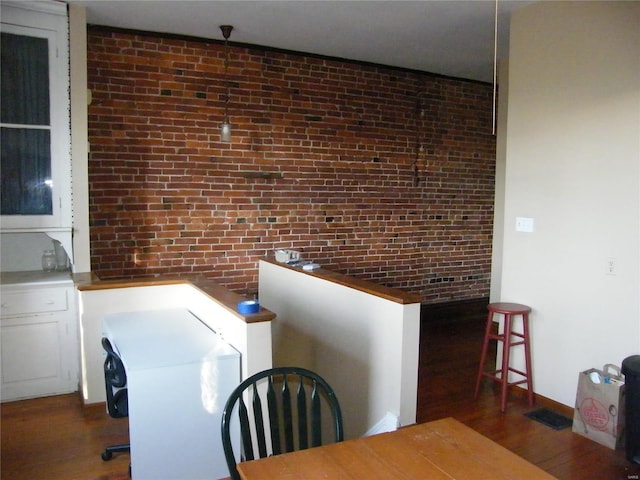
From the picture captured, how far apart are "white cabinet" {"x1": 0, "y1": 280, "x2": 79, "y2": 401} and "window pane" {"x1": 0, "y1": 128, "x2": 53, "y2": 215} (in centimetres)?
52

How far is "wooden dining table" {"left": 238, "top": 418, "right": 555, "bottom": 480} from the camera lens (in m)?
1.39

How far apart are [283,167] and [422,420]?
2.49 m

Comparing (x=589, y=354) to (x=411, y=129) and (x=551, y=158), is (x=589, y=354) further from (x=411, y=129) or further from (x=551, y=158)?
(x=411, y=129)

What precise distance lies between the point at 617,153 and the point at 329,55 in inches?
105

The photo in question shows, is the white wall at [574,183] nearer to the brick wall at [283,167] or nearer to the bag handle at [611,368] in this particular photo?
the bag handle at [611,368]

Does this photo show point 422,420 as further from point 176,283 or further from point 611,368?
point 176,283

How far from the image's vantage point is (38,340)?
339cm

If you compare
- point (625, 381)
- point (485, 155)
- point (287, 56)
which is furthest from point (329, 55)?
point (625, 381)

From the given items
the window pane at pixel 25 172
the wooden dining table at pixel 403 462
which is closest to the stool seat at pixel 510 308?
the wooden dining table at pixel 403 462

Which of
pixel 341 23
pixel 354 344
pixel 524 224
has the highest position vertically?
pixel 341 23

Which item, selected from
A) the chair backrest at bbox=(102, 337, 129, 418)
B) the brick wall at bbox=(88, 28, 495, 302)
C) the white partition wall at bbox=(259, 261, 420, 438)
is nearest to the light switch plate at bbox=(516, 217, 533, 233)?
the white partition wall at bbox=(259, 261, 420, 438)

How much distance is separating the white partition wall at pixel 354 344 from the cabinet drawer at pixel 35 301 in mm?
1543

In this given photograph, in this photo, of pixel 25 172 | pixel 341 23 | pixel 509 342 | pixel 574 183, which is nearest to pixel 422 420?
pixel 509 342

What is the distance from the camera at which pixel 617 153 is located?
9.70 ft
